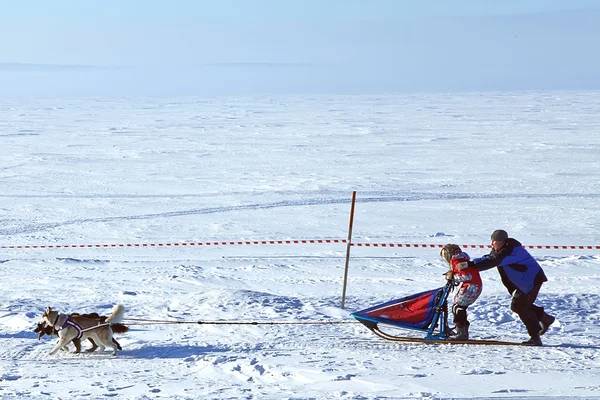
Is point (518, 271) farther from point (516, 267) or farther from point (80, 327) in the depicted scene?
point (80, 327)

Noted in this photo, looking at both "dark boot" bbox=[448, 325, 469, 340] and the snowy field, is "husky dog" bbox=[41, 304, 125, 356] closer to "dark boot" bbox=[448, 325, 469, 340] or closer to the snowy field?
the snowy field

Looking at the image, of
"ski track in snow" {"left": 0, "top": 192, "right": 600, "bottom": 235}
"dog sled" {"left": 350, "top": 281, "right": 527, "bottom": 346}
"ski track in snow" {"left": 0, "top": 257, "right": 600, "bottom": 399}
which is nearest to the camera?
"ski track in snow" {"left": 0, "top": 257, "right": 600, "bottom": 399}

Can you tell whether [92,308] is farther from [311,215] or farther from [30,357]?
[311,215]

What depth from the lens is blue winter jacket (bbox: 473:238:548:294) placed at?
231 inches

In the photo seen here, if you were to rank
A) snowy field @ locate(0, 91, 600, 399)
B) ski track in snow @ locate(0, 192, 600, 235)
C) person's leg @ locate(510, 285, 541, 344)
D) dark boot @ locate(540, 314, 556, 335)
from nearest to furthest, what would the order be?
1. snowy field @ locate(0, 91, 600, 399)
2. person's leg @ locate(510, 285, 541, 344)
3. dark boot @ locate(540, 314, 556, 335)
4. ski track in snow @ locate(0, 192, 600, 235)

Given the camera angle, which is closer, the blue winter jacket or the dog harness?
the blue winter jacket

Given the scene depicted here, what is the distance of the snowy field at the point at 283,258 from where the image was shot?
5379mm

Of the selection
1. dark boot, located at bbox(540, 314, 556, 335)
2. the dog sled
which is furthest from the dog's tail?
dark boot, located at bbox(540, 314, 556, 335)

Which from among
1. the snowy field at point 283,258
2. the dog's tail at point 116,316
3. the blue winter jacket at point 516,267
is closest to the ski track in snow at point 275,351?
the snowy field at point 283,258

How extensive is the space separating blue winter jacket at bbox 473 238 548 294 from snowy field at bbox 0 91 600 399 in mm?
487

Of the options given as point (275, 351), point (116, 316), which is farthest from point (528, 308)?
point (116, 316)

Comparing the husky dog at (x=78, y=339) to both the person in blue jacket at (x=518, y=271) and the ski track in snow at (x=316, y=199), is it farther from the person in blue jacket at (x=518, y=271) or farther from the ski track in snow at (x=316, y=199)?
the ski track in snow at (x=316, y=199)

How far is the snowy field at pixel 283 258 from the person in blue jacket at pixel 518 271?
27 centimetres

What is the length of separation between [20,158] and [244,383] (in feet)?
80.3
